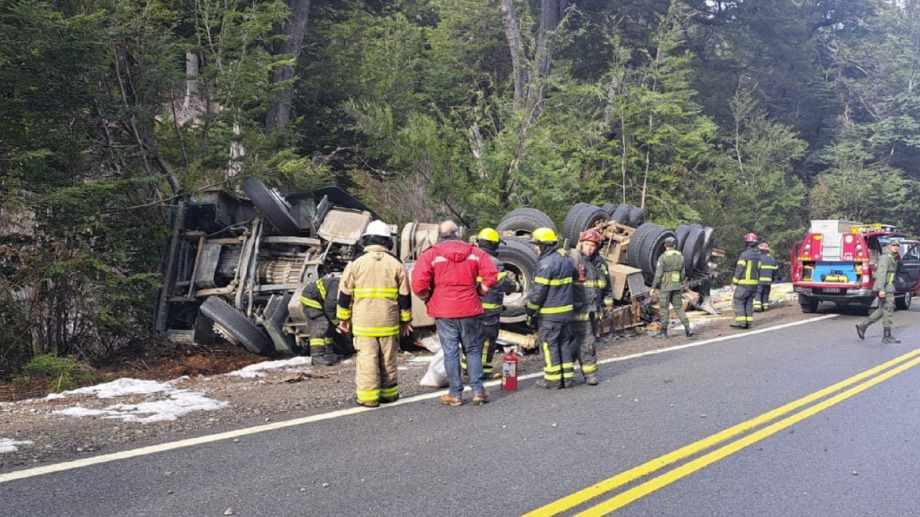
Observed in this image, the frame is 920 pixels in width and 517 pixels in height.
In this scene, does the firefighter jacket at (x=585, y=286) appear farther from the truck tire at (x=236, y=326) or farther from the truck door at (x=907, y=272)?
the truck door at (x=907, y=272)

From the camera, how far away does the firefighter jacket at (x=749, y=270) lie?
13.1 m

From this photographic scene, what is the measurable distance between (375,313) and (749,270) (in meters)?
8.92

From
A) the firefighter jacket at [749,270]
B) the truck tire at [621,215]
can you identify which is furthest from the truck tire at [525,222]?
the firefighter jacket at [749,270]

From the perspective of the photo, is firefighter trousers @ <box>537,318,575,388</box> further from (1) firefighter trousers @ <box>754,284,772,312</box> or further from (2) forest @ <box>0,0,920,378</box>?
(1) firefighter trousers @ <box>754,284,772,312</box>

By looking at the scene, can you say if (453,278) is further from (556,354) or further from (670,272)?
(670,272)

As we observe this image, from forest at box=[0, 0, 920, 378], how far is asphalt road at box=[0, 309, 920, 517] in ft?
17.2

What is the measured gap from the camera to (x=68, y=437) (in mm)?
5516

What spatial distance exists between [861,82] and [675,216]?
2660 cm

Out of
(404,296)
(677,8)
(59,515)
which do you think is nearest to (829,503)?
(404,296)

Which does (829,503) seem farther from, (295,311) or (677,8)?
(677,8)

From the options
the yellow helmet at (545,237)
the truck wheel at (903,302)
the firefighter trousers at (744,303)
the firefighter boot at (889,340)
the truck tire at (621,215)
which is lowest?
the truck wheel at (903,302)

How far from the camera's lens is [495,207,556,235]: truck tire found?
13109 millimetres

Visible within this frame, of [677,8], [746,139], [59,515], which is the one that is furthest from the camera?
[746,139]

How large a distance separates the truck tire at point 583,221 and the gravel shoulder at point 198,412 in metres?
4.64
